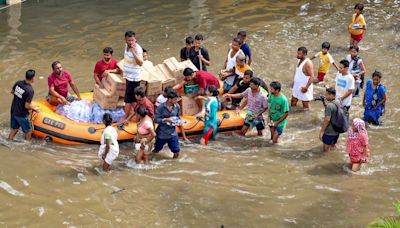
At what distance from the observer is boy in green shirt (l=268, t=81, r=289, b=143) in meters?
10.3

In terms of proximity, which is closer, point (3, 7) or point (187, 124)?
point (187, 124)

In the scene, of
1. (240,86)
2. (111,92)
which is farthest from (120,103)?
(240,86)

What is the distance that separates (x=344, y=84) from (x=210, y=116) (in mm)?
2699

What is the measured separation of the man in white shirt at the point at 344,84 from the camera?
36.0 feet

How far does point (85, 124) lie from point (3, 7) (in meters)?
11.2

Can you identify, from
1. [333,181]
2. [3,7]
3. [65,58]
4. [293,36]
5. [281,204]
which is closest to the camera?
[281,204]

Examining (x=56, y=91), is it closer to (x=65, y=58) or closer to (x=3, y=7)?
(x=65, y=58)

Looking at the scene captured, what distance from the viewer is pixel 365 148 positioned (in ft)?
31.1

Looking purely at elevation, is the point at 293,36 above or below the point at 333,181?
above

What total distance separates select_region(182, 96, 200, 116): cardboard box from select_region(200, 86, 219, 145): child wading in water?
1.20ft

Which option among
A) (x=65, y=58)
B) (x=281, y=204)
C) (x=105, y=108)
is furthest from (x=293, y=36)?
(x=281, y=204)

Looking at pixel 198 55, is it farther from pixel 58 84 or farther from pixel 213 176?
pixel 213 176

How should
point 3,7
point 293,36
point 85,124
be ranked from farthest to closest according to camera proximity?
point 3,7, point 293,36, point 85,124

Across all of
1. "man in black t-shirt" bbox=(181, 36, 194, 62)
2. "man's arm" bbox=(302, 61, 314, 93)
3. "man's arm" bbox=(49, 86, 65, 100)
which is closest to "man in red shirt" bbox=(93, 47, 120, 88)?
"man's arm" bbox=(49, 86, 65, 100)
